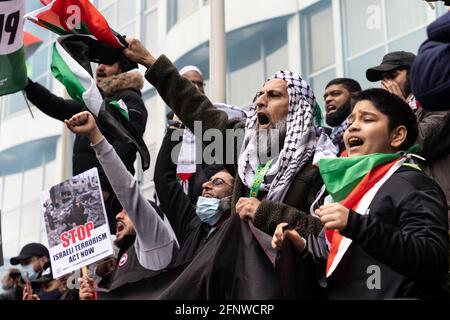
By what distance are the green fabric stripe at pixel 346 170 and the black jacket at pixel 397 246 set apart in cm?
10

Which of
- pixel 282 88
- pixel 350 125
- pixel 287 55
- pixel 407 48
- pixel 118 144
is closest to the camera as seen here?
pixel 350 125

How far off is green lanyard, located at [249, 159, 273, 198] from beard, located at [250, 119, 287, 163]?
0.19ft

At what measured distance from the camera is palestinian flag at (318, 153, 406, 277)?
349 cm

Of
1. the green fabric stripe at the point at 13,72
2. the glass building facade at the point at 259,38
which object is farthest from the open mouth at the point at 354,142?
the glass building facade at the point at 259,38

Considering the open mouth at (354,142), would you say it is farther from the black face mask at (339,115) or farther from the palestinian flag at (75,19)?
the black face mask at (339,115)

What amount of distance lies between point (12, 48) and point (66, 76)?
365 mm

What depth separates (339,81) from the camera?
235 inches

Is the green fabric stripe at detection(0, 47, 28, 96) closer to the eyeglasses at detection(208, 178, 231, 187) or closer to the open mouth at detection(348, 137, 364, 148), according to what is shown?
the eyeglasses at detection(208, 178, 231, 187)

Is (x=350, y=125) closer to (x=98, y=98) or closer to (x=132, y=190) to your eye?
(x=132, y=190)

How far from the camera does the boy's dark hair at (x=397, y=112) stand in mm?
A: 3861

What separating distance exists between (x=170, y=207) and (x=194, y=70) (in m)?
1.64

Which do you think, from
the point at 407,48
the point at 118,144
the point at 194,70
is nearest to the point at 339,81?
the point at 194,70

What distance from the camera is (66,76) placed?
5.22 metres

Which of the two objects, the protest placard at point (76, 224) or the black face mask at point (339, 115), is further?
the black face mask at point (339, 115)
